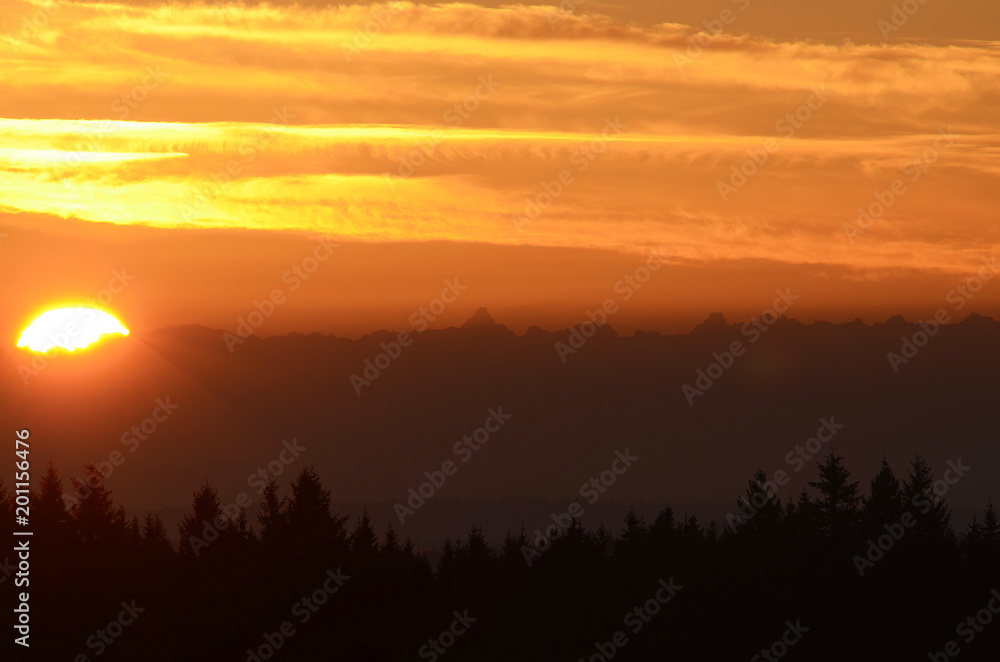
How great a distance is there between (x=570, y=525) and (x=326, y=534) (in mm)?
20809

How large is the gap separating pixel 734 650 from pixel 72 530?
4722cm

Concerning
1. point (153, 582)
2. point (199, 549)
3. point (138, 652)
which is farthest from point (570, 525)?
point (138, 652)

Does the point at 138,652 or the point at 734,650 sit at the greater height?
the point at 138,652

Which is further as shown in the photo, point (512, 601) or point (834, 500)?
point (834, 500)

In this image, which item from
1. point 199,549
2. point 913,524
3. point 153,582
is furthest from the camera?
point 913,524

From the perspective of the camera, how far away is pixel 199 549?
2331 inches

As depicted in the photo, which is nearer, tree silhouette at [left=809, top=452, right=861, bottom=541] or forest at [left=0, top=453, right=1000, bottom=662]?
forest at [left=0, top=453, right=1000, bottom=662]

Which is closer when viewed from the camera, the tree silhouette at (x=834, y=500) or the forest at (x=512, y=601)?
the forest at (x=512, y=601)

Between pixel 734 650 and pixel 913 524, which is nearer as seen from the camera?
pixel 734 650

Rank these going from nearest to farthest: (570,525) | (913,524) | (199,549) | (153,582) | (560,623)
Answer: (560,623), (153,582), (199,549), (913,524), (570,525)

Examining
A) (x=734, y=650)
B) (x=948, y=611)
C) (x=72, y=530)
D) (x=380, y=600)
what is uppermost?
(x=72, y=530)

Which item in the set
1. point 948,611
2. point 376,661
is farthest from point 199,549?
point 948,611

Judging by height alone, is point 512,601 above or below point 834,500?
above

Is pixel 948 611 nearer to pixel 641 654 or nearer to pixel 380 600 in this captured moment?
pixel 641 654
